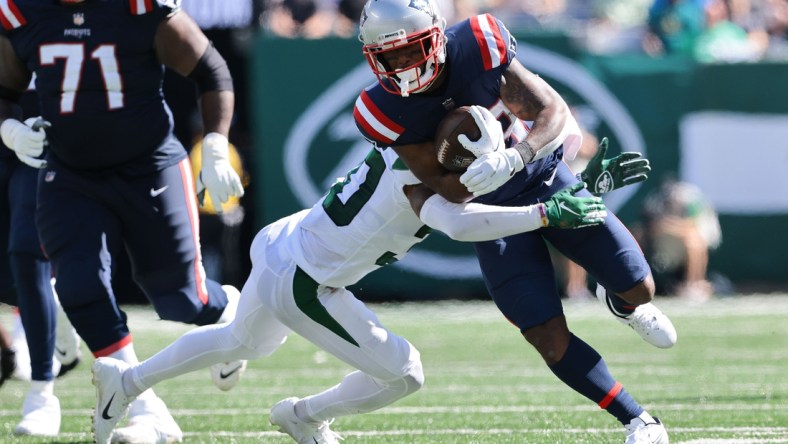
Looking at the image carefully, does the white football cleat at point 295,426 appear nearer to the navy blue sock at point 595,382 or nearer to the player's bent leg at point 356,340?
the player's bent leg at point 356,340

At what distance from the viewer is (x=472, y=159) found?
3.64 metres

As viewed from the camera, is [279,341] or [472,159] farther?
[279,341]

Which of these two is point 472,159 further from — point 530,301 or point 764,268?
point 764,268

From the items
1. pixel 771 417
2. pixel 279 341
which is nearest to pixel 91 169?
pixel 279 341

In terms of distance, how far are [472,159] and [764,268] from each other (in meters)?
6.50

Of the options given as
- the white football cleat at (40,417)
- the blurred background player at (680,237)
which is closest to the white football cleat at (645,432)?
the white football cleat at (40,417)

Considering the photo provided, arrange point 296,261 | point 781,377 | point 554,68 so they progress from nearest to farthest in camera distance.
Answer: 1. point 296,261
2. point 781,377
3. point 554,68

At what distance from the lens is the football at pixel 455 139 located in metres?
3.62

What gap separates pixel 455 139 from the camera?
362 centimetres

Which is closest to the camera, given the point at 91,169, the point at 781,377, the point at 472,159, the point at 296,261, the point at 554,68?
the point at 472,159

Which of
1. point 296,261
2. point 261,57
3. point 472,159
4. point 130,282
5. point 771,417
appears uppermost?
point 472,159

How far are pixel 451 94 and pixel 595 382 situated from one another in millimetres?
939

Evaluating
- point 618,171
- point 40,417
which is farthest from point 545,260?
point 40,417

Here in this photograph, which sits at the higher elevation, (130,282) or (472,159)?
(472,159)
